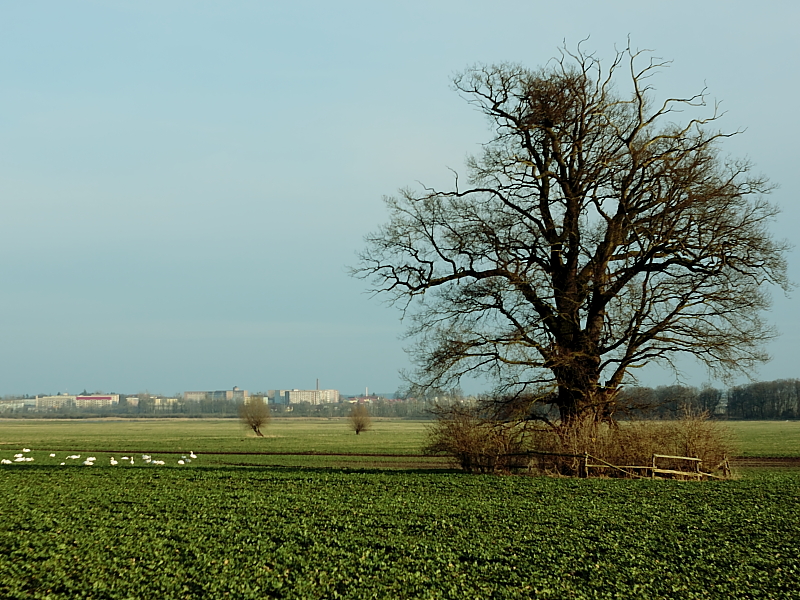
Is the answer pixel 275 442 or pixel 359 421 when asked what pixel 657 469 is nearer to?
pixel 275 442

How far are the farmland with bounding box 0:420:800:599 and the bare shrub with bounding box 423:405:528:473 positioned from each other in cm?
378

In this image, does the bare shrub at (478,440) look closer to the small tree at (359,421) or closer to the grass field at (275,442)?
the grass field at (275,442)

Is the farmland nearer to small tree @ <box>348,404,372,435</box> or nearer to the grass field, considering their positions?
the grass field

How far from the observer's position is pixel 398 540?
48.8 feet

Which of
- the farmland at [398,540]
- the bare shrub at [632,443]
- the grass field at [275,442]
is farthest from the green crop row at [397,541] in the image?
the grass field at [275,442]

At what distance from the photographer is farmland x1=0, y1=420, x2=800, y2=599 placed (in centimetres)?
1154

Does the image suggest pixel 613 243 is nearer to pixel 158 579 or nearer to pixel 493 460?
pixel 493 460

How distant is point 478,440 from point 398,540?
561 inches

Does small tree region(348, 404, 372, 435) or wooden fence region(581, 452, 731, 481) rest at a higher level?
wooden fence region(581, 452, 731, 481)

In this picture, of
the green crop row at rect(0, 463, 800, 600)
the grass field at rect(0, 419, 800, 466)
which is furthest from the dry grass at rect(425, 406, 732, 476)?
the green crop row at rect(0, 463, 800, 600)

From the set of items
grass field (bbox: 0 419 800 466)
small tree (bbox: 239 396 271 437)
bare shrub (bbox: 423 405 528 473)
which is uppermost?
bare shrub (bbox: 423 405 528 473)

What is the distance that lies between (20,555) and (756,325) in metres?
24.4

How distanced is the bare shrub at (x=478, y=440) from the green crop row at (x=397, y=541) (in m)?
3.94

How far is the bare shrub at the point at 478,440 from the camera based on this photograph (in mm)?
28297
